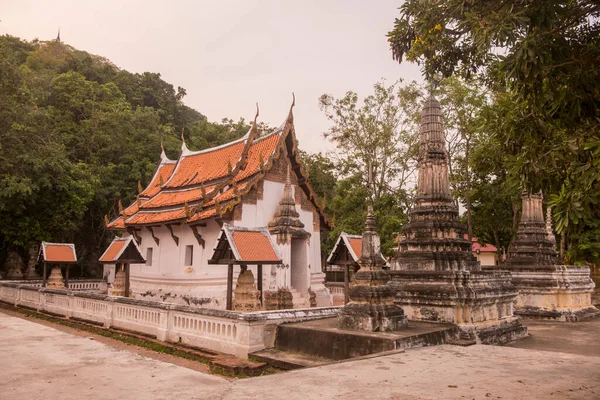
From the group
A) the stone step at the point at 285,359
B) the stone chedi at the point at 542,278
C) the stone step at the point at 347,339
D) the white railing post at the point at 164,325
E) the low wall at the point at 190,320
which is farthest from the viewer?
the stone chedi at the point at 542,278

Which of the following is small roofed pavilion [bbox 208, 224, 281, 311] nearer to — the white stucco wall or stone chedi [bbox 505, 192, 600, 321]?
the white stucco wall

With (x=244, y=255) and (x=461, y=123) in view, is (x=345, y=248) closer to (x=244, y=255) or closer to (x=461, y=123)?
(x=244, y=255)

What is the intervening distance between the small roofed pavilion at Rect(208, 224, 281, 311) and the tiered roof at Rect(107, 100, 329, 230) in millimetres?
3711

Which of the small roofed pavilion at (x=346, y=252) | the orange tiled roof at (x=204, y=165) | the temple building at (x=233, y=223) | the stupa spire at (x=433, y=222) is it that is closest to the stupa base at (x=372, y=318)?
the stupa spire at (x=433, y=222)

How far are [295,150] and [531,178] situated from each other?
14.3 metres

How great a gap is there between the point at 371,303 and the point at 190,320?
14.6ft

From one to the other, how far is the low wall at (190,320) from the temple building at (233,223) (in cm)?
A: 394

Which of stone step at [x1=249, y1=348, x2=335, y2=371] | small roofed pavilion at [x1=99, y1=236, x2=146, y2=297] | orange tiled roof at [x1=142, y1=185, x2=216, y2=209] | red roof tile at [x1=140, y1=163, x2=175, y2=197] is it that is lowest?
stone step at [x1=249, y1=348, x2=335, y2=371]

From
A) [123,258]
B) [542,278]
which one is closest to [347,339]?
[542,278]

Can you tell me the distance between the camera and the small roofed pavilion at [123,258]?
16891mm

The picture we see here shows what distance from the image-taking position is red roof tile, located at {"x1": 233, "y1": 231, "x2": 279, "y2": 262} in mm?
11961

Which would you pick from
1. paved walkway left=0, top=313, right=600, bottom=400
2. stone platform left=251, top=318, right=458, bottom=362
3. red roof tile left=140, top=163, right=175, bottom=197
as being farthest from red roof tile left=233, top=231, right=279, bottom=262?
red roof tile left=140, top=163, right=175, bottom=197

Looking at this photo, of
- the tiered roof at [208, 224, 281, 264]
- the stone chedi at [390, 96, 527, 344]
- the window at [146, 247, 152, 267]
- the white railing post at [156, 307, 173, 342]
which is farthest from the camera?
the window at [146, 247, 152, 267]

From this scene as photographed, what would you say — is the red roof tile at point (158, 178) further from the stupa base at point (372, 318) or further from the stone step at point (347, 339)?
the stupa base at point (372, 318)
